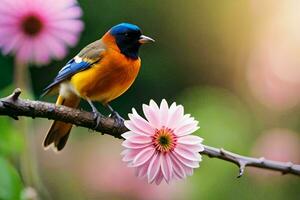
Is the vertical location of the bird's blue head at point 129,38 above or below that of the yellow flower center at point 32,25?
above

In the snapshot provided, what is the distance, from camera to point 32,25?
3.71 feet

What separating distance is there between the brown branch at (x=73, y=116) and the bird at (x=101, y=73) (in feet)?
0.80

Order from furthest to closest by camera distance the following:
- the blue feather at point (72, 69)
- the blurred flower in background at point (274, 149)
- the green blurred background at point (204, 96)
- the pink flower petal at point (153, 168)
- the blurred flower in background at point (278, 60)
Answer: the blurred flower in background at point (278, 60)
the blurred flower in background at point (274, 149)
the green blurred background at point (204, 96)
the blue feather at point (72, 69)
the pink flower petal at point (153, 168)

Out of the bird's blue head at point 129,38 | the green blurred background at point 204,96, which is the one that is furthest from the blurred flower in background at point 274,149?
the bird's blue head at point 129,38

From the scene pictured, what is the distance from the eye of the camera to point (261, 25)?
363 centimetres

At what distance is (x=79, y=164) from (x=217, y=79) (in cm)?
192

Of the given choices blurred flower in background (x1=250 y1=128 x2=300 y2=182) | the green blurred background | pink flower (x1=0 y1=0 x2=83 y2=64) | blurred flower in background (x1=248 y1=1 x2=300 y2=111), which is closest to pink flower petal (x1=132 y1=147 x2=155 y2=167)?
the green blurred background

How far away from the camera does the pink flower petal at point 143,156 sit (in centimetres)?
82

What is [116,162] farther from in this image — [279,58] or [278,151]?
[279,58]

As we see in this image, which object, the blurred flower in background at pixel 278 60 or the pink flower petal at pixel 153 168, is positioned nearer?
the pink flower petal at pixel 153 168

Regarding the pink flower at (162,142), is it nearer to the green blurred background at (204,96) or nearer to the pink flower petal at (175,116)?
the pink flower petal at (175,116)

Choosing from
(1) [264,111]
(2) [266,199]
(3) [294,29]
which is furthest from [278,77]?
(3) [294,29]

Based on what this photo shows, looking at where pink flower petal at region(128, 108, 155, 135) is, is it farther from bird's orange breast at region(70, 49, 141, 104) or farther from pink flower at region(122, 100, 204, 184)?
bird's orange breast at region(70, 49, 141, 104)

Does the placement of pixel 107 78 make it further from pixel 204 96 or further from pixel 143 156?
pixel 204 96
